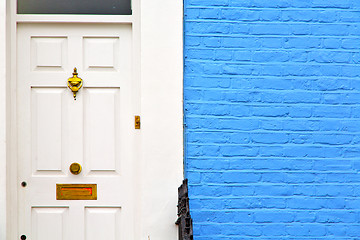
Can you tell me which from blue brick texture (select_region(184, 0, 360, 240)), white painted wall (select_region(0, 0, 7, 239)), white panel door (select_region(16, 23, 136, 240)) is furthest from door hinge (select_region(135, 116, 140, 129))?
white painted wall (select_region(0, 0, 7, 239))

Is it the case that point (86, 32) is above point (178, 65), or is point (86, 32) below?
above

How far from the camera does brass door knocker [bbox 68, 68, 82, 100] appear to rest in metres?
4.86

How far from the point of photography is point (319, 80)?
4840 millimetres

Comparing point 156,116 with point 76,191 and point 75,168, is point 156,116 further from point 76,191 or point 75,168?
point 76,191

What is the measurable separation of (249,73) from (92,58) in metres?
1.31

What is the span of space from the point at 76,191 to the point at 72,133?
1.59ft

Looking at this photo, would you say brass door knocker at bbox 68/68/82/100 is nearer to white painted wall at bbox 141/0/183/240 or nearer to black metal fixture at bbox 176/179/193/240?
white painted wall at bbox 141/0/183/240

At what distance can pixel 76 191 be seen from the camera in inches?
193

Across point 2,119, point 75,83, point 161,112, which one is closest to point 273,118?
point 161,112

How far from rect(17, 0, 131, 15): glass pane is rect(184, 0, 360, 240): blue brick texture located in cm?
60

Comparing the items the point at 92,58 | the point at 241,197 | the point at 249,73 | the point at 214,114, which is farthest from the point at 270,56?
the point at 92,58

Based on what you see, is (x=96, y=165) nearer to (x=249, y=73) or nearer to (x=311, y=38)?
(x=249, y=73)

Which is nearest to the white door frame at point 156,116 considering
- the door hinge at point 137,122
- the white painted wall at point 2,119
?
the white painted wall at point 2,119

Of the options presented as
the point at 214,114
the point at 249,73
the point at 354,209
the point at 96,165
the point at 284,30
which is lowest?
the point at 354,209
